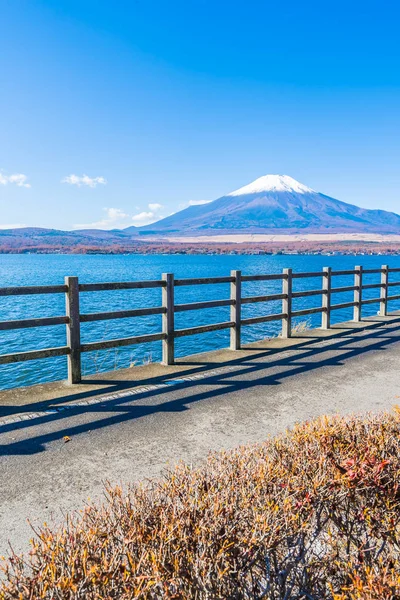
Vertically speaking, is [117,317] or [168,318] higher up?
[117,317]

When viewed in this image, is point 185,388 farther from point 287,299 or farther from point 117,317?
point 287,299

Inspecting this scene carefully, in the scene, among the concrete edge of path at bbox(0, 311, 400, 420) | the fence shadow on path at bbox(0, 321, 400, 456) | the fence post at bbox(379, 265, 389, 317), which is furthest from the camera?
the fence post at bbox(379, 265, 389, 317)

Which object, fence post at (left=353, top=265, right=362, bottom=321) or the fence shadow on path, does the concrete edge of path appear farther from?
fence post at (left=353, top=265, right=362, bottom=321)

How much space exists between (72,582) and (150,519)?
0.59 meters

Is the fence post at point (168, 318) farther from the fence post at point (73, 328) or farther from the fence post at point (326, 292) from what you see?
the fence post at point (326, 292)

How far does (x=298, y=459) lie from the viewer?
3.20m

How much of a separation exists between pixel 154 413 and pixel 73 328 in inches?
82.1

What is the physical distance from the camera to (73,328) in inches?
286

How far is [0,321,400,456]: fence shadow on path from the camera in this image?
18.1 ft

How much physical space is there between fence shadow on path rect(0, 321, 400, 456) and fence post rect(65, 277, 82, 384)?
0.40 m

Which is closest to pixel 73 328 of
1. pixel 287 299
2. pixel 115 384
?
pixel 115 384

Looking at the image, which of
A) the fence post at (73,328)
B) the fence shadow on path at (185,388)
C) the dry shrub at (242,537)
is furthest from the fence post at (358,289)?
the dry shrub at (242,537)

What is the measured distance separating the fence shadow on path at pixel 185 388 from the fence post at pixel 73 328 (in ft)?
1.32

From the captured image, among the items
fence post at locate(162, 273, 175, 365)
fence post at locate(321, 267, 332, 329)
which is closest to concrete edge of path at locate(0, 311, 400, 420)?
fence post at locate(162, 273, 175, 365)
